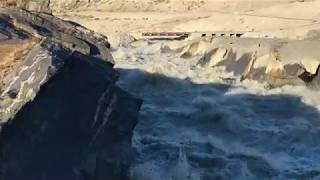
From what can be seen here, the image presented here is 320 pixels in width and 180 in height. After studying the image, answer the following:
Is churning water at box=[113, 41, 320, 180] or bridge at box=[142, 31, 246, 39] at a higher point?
churning water at box=[113, 41, 320, 180]

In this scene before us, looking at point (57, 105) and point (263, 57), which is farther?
point (263, 57)

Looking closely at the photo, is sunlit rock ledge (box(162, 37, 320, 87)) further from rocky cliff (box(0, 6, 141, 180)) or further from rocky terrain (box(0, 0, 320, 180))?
rocky cliff (box(0, 6, 141, 180))

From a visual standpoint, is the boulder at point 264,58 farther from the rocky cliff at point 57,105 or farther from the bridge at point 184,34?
the rocky cliff at point 57,105

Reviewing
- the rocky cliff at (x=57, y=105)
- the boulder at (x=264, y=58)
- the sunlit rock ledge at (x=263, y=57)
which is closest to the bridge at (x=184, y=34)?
the sunlit rock ledge at (x=263, y=57)

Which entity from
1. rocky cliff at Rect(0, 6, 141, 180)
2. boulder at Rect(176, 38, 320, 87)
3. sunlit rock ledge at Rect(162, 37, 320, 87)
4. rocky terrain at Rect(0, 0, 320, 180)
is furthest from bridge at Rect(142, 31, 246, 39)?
Answer: rocky cliff at Rect(0, 6, 141, 180)

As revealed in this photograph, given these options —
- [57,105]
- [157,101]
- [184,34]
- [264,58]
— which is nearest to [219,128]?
[157,101]

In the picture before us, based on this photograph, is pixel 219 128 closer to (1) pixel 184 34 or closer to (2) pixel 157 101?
(2) pixel 157 101

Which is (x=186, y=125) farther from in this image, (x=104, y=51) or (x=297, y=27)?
(x=297, y=27)
